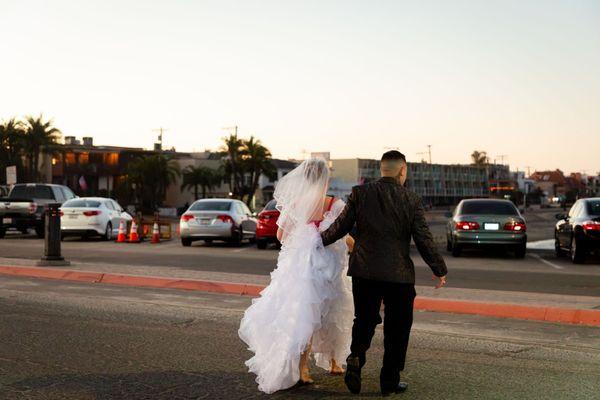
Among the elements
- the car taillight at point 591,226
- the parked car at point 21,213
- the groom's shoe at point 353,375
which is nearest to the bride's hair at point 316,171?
the groom's shoe at point 353,375

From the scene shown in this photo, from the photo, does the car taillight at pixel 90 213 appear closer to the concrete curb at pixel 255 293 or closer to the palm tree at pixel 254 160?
the concrete curb at pixel 255 293

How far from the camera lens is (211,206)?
77.4 feet

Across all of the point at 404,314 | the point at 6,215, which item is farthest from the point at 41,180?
the point at 404,314

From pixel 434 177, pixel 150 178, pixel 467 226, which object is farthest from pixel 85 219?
pixel 434 177

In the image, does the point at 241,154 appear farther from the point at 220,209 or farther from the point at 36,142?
the point at 220,209

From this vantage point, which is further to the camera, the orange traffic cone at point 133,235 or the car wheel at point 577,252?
the orange traffic cone at point 133,235

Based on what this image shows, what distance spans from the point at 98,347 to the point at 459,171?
170 meters

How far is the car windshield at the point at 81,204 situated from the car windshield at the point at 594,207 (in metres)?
16.1

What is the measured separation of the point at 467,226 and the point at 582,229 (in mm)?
3010

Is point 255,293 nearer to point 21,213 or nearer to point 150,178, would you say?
point 21,213

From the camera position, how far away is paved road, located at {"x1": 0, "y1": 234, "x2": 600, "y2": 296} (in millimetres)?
13359

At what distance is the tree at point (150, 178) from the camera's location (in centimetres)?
8781

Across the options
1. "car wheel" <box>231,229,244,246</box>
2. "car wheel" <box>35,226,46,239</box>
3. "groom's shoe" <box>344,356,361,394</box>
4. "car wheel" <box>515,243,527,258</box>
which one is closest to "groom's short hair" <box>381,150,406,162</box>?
"groom's shoe" <box>344,356,361,394</box>

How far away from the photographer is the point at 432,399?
525cm
